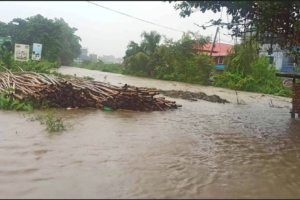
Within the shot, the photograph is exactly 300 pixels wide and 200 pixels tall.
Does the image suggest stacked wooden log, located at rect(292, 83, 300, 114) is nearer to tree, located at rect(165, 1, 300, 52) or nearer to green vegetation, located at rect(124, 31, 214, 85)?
tree, located at rect(165, 1, 300, 52)

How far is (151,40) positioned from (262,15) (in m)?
28.5

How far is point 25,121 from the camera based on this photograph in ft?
22.1

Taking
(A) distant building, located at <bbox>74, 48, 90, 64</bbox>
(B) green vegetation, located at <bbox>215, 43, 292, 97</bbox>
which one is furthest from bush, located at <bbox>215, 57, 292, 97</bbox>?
(A) distant building, located at <bbox>74, 48, 90, 64</bbox>

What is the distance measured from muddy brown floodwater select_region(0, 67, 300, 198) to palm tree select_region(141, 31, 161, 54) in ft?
89.1

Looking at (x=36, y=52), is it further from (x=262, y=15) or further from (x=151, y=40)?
(x=262, y=15)

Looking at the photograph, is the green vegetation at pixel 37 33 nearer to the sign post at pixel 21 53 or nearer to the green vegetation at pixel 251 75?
the sign post at pixel 21 53

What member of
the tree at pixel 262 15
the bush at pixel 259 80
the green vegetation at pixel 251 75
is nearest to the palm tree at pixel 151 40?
the green vegetation at pixel 251 75

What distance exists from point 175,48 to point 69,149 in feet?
83.2

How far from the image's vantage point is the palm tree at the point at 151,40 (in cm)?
3388

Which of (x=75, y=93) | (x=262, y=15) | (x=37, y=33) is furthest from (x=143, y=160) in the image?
(x=37, y=33)

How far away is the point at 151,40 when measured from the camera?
34.1m

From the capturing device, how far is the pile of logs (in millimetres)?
8500

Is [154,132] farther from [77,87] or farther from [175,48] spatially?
[175,48]

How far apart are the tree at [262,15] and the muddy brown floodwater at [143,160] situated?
8.34ft
